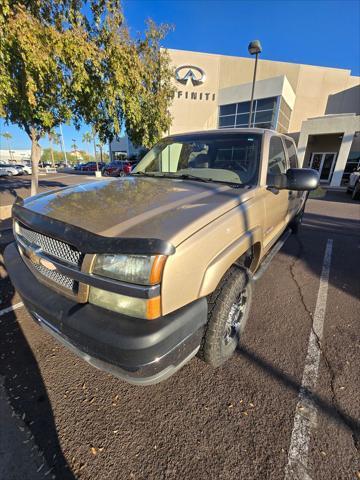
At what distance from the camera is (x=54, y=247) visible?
1.61 m

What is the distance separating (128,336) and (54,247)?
814 millimetres

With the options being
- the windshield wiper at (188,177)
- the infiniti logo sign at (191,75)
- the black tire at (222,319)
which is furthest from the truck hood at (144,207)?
the infiniti logo sign at (191,75)

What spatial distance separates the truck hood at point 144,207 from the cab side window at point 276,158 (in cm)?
73

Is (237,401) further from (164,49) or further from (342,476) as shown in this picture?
(164,49)

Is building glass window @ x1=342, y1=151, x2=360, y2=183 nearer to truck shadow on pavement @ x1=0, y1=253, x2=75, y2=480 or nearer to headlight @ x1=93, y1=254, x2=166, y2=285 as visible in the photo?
headlight @ x1=93, y1=254, x2=166, y2=285

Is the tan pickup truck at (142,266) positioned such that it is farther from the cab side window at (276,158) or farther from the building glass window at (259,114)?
the building glass window at (259,114)

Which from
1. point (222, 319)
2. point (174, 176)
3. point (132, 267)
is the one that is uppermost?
point (174, 176)

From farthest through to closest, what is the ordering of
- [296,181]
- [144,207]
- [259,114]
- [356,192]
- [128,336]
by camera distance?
1. [259,114]
2. [356,192]
3. [296,181]
4. [144,207]
5. [128,336]

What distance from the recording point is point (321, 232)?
6250 mm

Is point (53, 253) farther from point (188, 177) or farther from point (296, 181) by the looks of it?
point (296, 181)

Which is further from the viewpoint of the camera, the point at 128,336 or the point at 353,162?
the point at 353,162

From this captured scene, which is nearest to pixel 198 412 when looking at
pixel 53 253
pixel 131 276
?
pixel 131 276

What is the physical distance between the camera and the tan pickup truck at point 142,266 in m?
1.29

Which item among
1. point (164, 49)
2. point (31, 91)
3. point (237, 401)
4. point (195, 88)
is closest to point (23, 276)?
point (237, 401)
